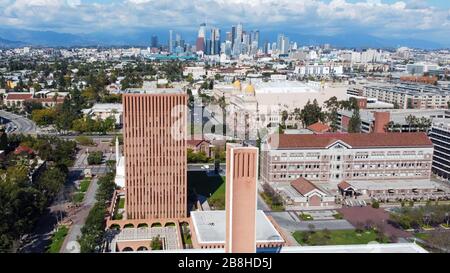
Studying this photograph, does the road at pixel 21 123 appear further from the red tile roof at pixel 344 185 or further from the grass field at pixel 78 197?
the red tile roof at pixel 344 185

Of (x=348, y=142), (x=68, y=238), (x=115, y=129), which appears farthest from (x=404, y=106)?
(x=68, y=238)

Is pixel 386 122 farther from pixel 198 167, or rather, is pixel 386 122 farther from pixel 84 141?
pixel 84 141

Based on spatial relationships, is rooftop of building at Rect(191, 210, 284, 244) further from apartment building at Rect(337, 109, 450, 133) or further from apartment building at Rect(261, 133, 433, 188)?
apartment building at Rect(337, 109, 450, 133)

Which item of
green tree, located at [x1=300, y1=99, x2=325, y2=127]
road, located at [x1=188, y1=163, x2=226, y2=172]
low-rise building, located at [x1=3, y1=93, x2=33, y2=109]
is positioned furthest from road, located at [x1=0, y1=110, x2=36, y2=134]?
green tree, located at [x1=300, y1=99, x2=325, y2=127]

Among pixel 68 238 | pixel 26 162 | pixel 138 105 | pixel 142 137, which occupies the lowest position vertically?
pixel 68 238

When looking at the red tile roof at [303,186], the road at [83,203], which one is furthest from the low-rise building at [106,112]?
the red tile roof at [303,186]

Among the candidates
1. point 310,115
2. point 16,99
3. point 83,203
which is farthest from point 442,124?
point 16,99

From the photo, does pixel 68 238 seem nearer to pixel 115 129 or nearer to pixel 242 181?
pixel 242 181
